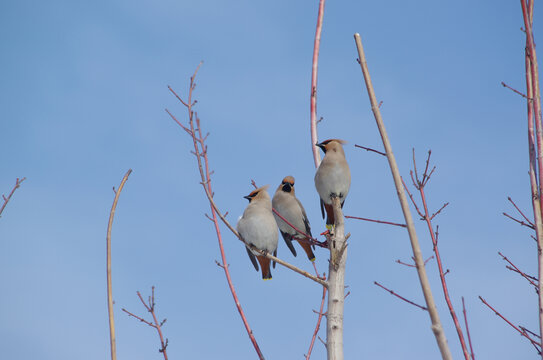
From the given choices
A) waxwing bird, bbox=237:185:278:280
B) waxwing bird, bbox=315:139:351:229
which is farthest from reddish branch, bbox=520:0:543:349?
waxwing bird, bbox=237:185:278:280

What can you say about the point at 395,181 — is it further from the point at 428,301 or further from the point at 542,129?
the point at 542,129

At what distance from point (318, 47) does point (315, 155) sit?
2.76 ft

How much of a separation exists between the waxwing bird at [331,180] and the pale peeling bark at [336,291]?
1256mm

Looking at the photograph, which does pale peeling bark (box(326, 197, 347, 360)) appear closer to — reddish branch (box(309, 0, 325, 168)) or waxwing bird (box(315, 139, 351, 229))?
reddish branch (box(309, 0, 325, 168))

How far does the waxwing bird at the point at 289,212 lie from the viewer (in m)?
6.66

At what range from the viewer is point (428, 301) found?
1.65m

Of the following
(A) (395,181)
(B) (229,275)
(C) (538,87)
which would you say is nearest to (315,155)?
(B) (229,275)

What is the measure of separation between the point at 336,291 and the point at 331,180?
1.98m

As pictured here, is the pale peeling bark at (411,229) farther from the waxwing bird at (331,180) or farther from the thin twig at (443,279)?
the waxwing bird at (331,180)

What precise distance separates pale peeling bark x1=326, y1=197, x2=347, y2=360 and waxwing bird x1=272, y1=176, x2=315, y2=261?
2738 millimetres

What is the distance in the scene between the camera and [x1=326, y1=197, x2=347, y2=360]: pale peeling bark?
10.0 ft

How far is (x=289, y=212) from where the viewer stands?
669 centimetres

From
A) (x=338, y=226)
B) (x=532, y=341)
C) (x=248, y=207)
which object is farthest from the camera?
(x=248, y=207)

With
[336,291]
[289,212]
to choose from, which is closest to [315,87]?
[336,291]
